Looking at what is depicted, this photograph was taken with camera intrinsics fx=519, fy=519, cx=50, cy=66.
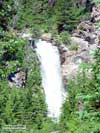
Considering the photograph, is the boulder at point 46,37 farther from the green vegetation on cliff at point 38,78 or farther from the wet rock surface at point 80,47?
the wet rock surface at point 80,47

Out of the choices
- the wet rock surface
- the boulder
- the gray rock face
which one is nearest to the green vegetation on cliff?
the gray rock face

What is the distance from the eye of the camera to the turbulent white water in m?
54.3

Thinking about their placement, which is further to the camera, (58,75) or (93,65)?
(58,75)

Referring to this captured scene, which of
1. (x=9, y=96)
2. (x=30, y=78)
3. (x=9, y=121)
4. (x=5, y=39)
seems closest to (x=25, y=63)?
(x=30, y=78)

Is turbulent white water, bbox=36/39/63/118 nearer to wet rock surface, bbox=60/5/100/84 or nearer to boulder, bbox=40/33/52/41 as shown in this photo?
wet rock surface, bbox=60/5/100/84

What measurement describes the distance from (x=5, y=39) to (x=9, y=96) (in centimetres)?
3780

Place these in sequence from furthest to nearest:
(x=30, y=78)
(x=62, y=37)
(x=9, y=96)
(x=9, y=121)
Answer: (x=62, y=37) < (x=30, y=78) < (x=9, y=96) < (x=9, y=121)

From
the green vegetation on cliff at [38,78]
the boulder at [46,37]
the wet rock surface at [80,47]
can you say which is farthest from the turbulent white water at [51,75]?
the boulder at [46,37]

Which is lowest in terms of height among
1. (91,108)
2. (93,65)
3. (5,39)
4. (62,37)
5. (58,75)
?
(91,108)

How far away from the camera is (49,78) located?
55750 mm

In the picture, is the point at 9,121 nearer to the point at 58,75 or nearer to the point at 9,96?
the point at 9,96

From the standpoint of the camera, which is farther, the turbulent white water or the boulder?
the boulder

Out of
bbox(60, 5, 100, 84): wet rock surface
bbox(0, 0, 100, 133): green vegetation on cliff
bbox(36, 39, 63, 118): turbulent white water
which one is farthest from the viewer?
bbox(60, 5, 100, 84): wet rock surface

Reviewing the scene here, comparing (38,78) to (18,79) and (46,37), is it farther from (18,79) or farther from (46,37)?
(46,37)
